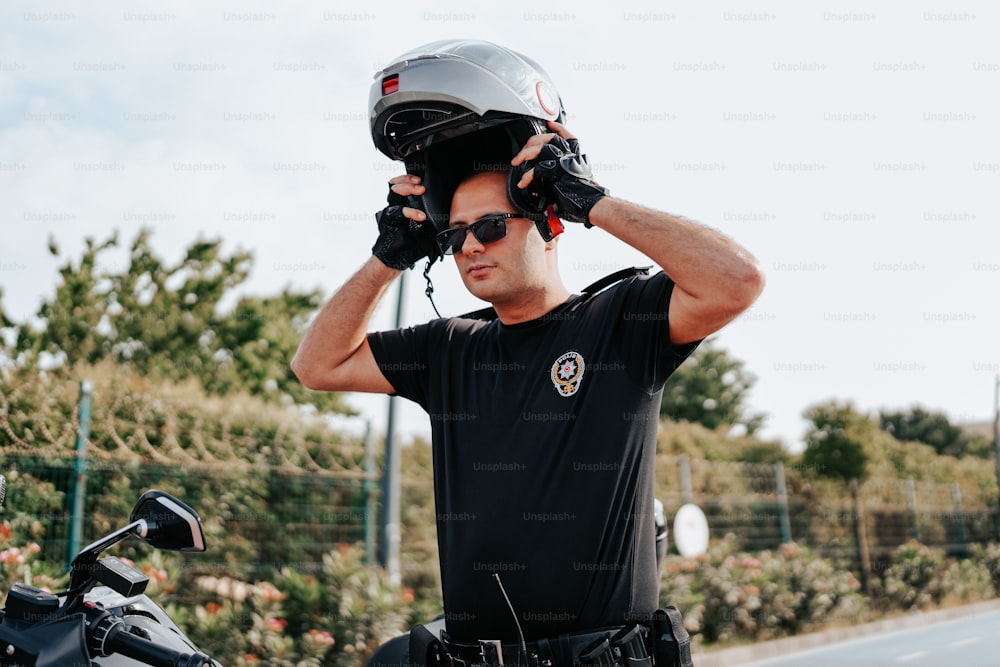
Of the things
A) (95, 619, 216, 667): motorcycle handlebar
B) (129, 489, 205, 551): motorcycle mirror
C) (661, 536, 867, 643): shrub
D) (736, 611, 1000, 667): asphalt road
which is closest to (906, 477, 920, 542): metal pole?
(736, 611, 1000, 667): asphalt road

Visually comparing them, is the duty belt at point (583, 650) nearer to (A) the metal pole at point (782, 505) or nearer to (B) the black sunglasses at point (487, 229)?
(B) the black sunglasses at point (487, 229)

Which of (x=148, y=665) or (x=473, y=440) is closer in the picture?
(x=148, y=665)

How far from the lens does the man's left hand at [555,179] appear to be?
2148 mm

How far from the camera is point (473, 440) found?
2.29 meters

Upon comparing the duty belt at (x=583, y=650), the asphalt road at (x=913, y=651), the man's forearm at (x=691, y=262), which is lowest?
the asphalt road at (x=913, y=651)

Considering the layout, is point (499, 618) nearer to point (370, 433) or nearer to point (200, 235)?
point (370, 433)

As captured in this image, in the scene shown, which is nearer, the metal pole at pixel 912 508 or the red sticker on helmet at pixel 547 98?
the red sticker on helmet at pixel 547 98

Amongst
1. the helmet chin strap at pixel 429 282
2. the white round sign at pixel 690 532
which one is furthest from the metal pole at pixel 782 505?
the helmet chin strap at pixel 429 282

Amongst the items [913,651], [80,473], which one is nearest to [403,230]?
[80,473]

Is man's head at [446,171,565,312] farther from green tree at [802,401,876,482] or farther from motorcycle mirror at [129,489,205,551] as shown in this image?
green tree at [802,401,876,482]

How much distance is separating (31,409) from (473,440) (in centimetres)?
589

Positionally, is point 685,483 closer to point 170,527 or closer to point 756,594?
point 756,594

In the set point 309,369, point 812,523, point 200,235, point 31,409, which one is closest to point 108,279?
point 200,235

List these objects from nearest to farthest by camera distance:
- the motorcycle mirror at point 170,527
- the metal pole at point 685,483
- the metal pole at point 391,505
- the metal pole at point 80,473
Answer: the motorcycle mirror at point 170,527
the metal pole at point 80,473
the metal pole at point 391,505
the metal pole at point 685,483
